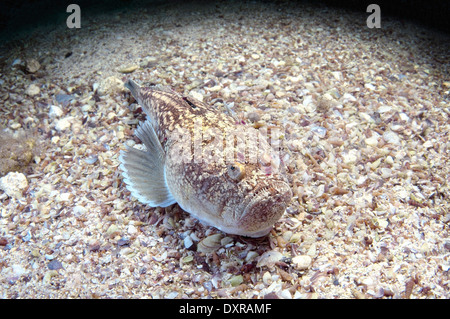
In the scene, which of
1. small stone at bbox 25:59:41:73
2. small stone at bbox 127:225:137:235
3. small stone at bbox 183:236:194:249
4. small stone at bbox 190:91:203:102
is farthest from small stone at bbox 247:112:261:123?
small stone at bbox 25:59:41:73

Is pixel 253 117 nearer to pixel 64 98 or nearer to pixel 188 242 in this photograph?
pixel 188 242

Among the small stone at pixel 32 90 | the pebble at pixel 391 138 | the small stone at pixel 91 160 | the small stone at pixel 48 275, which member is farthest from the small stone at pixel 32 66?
the pebble at pixel 391 138

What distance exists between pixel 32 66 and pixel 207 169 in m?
3.59

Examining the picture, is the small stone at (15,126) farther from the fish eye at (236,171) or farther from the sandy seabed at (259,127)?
the fish eye at (236,171)

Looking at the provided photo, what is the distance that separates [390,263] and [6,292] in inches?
116

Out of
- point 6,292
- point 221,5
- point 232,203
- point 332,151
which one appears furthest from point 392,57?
point 6,292

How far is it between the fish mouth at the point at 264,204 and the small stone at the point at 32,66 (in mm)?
3942

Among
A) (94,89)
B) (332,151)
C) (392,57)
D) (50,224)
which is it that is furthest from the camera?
(392,57)

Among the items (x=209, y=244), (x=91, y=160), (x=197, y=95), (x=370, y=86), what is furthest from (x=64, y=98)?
(x=370, y=86)

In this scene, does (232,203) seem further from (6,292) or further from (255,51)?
(255,51)

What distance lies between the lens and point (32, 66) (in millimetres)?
4348

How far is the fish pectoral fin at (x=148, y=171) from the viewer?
277cm

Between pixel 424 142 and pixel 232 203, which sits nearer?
pixel 232 203
